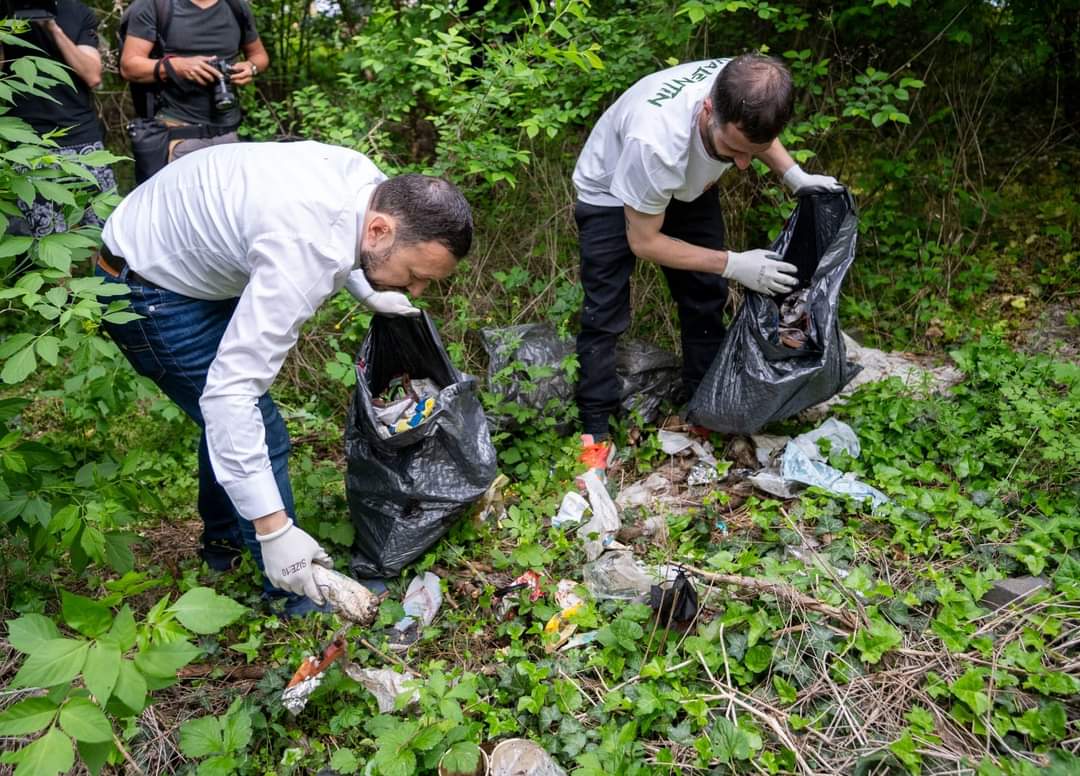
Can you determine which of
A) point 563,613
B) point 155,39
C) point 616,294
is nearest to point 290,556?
point 563,613

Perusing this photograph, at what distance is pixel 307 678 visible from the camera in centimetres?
196

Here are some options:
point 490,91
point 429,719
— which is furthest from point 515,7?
point 429,719

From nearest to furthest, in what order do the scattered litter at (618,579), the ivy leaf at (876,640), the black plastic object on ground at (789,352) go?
the ivy leaf at (876,640) → the scattered litter at (618,579) → the black plastic object on ground at (789,352)

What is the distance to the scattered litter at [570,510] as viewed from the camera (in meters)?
2.51

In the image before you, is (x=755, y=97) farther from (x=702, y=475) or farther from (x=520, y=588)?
(x=520, y=588)

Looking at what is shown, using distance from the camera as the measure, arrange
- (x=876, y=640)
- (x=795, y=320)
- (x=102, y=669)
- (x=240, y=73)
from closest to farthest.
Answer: (x=102, y=669) → (x=876, y=640) → (x=795, y=320) → (x=240, y=73)

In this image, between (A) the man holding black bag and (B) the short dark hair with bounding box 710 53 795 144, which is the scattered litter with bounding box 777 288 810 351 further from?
(A) the man holding black bag

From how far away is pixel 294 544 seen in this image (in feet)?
5.89

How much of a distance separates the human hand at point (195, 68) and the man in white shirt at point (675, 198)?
1.74 meters

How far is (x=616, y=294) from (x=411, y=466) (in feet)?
3.51

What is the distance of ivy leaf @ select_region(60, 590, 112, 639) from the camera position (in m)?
1.17

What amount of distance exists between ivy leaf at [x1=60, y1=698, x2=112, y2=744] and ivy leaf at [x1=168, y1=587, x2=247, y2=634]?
17cm

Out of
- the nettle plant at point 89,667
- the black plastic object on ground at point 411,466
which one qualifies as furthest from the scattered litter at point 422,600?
the nettle plant at point 89,667

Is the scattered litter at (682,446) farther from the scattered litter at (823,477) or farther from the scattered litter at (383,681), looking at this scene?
the scattered litter at (383,681)
